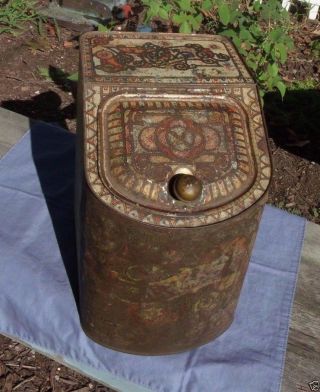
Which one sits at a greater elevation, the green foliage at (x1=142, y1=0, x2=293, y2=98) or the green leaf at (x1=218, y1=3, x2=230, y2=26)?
the green leaf at (x1=218, y1=3, x2=230, y2=26)

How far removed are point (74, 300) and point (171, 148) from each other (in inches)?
23.8

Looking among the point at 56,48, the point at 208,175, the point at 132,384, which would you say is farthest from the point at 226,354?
the point at 56,48

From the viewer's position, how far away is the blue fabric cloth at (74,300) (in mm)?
1367

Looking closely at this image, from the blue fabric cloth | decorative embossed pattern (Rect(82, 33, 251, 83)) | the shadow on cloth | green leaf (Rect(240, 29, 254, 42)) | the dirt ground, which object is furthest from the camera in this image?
the dirt ground

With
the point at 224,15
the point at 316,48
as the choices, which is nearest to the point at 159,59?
the point at 224,15

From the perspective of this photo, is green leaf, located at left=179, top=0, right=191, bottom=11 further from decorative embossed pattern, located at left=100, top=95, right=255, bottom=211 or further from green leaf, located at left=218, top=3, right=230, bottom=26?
decorative embossed pattern, located at left=100, top=95, right=255, bottom=211

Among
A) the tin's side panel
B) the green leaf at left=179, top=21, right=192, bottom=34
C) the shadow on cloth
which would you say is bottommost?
the shadow on cloth

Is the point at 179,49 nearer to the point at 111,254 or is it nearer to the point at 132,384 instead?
the point at 111,254

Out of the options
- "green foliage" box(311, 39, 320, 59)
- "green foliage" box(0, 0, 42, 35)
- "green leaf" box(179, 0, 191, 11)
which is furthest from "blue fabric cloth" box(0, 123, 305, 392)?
"green foliage" box(311, 39, 320, 59)

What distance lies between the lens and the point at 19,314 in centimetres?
147

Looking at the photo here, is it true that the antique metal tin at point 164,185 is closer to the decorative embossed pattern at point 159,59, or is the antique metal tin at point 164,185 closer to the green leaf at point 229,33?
the decorative embossed pattern at point 159,59

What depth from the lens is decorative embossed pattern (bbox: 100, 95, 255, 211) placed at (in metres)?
1.08

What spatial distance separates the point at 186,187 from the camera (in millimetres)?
1034

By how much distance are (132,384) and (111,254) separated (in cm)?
43
